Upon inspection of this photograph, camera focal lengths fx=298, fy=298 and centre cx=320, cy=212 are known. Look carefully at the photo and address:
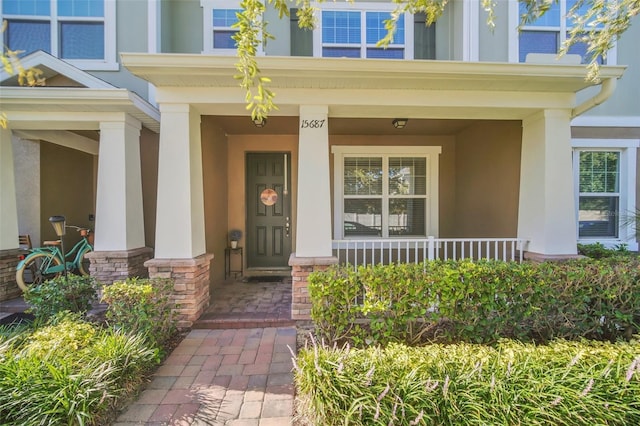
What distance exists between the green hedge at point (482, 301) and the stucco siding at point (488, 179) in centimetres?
189

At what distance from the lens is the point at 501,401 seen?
80.6 inches

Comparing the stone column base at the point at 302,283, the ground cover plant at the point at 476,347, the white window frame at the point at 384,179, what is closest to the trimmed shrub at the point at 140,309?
the stone column base at the point at 302,283

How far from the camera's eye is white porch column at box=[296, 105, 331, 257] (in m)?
3.87

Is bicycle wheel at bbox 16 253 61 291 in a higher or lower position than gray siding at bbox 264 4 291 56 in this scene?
lower

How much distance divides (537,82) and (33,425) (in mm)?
5838

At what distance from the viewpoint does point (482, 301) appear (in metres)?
3.08

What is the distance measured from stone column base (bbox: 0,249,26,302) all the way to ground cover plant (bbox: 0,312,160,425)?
7.44 ft

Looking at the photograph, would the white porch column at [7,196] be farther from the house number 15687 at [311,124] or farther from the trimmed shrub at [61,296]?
the house number 15687 at [311,124]

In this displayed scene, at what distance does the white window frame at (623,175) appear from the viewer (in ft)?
16.5

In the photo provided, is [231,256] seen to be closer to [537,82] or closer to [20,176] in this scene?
[20,176]

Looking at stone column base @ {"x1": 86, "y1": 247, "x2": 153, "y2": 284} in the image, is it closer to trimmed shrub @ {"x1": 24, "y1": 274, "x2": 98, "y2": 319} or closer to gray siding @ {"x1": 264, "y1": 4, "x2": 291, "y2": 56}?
trimmed shrub @ {"x1": 24, "y1": 274, "x2": 98, "y2": 319}

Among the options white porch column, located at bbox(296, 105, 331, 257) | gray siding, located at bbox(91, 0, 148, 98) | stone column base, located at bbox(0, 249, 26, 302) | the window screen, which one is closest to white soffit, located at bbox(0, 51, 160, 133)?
gray siding, located at bbox(91, 0, 148, 98)

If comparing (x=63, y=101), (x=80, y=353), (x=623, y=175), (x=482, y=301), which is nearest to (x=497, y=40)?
(x=623, y=175)

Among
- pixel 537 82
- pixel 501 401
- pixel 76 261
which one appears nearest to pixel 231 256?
pixel 76 261
